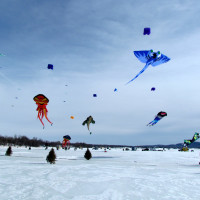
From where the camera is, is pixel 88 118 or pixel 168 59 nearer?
pixel 168 59

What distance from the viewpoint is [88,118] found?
3466 centimetres

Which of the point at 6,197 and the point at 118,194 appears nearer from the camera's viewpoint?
the point at 6,197

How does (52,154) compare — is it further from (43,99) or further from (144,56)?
(144,56)

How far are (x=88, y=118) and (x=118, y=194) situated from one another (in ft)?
88.3

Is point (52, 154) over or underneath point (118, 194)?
over

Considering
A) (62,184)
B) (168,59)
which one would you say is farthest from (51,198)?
(168,59)

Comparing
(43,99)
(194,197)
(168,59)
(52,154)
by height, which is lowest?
(194,197)

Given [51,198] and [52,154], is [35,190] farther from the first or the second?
→ [52,154]

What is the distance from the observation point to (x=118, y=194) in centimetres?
786

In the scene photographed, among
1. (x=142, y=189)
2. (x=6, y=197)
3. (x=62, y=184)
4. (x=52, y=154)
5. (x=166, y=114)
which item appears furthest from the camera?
(x=166, y=114)

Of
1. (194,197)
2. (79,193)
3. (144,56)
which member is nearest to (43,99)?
(144,56)

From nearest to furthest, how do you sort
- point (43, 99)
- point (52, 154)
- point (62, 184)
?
point (62, 184) → point (52, 154) → point (43, 99)

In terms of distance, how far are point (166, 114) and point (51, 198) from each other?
24077 mm

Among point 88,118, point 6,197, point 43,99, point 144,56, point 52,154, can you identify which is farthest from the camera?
point 88,118
